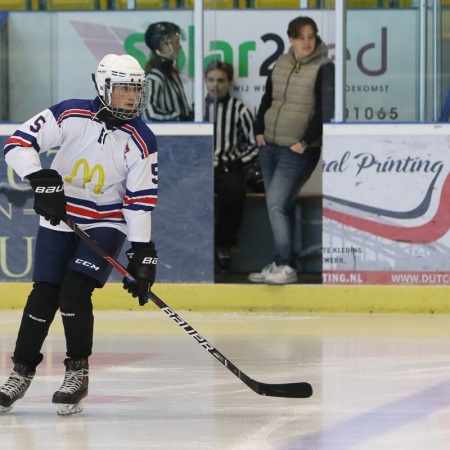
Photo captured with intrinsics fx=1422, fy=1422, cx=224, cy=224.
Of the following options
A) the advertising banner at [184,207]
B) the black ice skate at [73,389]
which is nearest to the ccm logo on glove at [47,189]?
the black ice skate at [73,389]

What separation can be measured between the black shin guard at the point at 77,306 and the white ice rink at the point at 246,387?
0.29 metres

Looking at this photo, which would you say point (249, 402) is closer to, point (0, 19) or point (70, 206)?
point (70, 206)

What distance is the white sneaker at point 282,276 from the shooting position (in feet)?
27.7

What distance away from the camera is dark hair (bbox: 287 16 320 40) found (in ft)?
27.9

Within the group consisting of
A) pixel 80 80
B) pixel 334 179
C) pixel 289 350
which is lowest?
pixel 289 350

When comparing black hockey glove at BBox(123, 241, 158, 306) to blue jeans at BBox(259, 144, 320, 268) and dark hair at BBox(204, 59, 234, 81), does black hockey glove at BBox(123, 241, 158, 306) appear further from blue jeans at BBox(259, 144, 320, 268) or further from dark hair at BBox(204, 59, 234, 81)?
dark hair at BBox(204, 59, 234, 81)

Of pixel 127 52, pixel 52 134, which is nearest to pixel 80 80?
A: pixel 127 52

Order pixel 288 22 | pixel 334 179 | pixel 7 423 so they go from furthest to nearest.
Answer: pixel 288 22 < pixel 334 179 < pixel 7 423

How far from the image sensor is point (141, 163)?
5.09 m

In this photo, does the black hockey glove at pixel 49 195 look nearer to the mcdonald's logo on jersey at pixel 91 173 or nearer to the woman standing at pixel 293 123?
the mcdonald's logo on jersey at pixel 91 173

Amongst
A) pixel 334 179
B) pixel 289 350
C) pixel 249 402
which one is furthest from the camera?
pixel 334 179

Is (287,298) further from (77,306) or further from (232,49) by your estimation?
(77,306)

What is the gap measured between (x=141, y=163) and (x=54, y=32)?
4036 millimetres

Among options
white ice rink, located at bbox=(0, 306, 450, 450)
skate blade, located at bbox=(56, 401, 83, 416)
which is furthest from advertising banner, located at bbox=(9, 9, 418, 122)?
skate blade, located at bbox=(56, 401, 83, 416)
